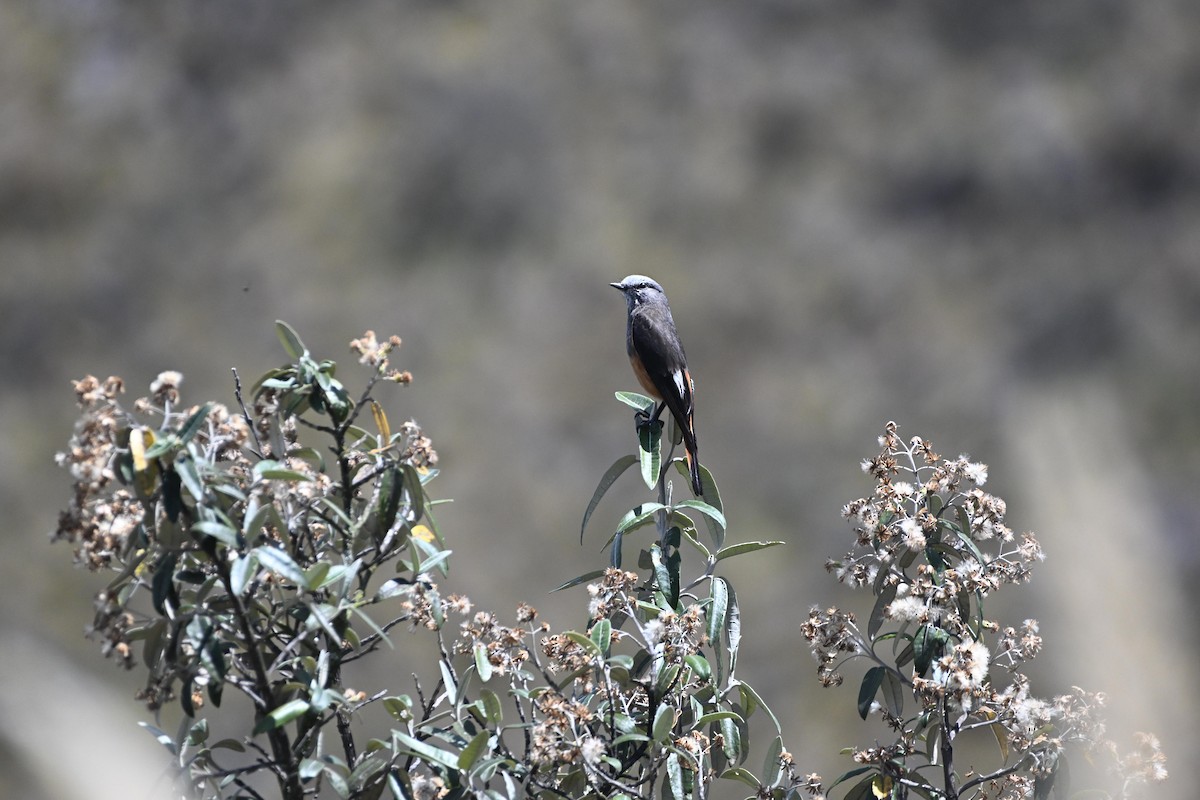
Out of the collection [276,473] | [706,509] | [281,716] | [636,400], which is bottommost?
[281,716]

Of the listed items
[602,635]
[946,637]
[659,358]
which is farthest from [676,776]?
[659,358]

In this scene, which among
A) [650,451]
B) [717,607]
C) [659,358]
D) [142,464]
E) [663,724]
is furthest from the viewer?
[659,358]

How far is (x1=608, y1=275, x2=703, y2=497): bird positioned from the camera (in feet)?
10.8

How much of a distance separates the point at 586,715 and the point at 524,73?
13.8 metres

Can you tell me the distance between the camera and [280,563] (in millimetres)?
1576

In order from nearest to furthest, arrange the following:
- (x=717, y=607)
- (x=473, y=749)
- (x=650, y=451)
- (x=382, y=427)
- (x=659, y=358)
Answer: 1. (x=473, y=749)
2. (x=382, y=427)
3. (x=717, y=607)
4. (x=650, y=451)
5. (x=659, y=358)

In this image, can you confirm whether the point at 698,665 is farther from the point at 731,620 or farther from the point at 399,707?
the point at 399,707

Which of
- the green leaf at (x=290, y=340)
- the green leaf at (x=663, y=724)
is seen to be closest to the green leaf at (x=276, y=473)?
the green leaf at (x=290, y=340)

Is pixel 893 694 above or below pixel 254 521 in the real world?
above

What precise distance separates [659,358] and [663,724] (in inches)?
75.2

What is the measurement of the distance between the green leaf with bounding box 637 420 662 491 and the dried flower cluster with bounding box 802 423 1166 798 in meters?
0.49

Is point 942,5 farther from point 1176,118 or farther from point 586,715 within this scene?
point 586,715

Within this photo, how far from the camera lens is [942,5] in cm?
1584

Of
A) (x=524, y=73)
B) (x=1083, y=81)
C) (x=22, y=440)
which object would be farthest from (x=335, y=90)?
(x=1083, y=81)
